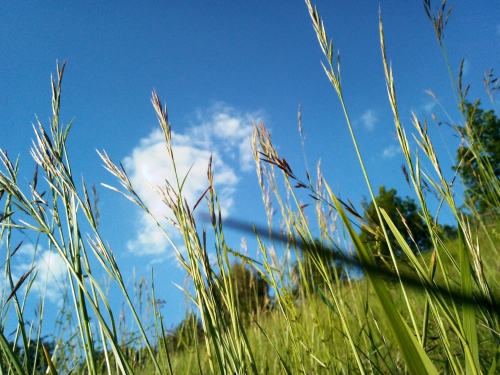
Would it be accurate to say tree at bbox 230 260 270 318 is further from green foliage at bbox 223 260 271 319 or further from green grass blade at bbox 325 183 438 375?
green grass blade at bbox 325 183 438 375

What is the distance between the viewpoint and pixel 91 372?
25.7 inches

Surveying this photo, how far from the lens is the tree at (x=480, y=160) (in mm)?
1674

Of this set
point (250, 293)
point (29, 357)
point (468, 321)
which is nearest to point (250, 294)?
point (250, 293)

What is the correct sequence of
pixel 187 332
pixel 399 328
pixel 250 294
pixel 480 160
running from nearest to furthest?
pixel 399 328
pixel 480 160
pixel 250 294
pixel 187 332

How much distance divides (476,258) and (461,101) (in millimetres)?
1438

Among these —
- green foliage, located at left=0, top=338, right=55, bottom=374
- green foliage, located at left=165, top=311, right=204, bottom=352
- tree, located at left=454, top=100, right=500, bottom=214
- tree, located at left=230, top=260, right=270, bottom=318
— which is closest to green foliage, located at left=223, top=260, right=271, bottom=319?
tree, located at left=230, top=260, right=270, bottom=318

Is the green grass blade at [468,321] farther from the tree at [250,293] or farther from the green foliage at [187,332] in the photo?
the green foliage at [187,332]

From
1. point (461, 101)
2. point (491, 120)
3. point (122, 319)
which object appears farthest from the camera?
point (491, 120)

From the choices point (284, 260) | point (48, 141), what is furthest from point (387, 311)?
point (284, 260)

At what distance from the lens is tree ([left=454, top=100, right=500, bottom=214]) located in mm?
1674

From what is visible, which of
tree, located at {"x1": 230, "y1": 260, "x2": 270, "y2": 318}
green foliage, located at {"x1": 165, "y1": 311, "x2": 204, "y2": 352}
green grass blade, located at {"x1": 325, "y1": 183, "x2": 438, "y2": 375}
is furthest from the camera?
tree, located at {"x1": 230, "y1": 260, "x2": 270, "y2": 318}

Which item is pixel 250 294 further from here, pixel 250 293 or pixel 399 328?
pixel 399 328

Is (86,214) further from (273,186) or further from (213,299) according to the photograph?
(273,186)

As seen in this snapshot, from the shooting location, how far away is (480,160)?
5.76ft
